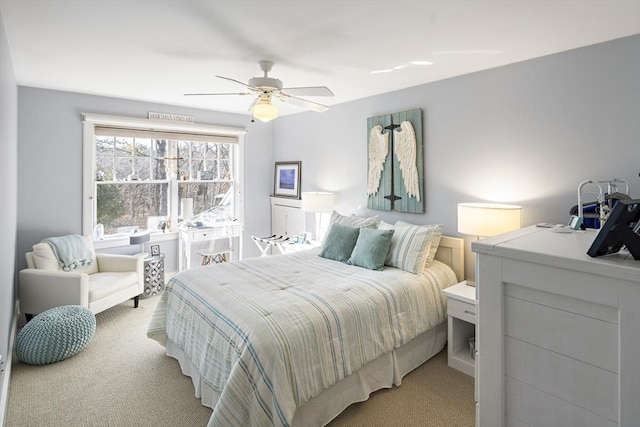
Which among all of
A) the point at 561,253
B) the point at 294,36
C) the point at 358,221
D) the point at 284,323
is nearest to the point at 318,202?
the point at 358,221

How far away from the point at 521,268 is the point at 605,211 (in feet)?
3.54

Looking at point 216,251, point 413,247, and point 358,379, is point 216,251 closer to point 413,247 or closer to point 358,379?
point 413,247

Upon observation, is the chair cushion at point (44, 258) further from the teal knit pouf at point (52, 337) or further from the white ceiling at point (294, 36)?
the white ceiling at point (294, 36)

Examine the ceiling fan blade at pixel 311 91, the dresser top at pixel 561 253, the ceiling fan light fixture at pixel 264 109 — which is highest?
the ceiling fan blade at pixel 311 91

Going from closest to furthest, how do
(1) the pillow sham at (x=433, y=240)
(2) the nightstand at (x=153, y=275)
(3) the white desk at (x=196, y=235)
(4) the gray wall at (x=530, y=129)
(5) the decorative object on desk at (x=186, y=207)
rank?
(4) the gray wall at (x=530, y=129)
(1) the pillow sham at (x=433, y=240)
(2) the nightstand at (x=153, y=275)
(3) the white desk at (x=196, y=235)
(5) the decorative object on desk at (x=186, y=207)

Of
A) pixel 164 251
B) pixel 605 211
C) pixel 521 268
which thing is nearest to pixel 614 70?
pixel 605 211

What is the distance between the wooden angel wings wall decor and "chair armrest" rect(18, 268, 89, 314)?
123 inches

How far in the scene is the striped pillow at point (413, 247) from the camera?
3113 mm

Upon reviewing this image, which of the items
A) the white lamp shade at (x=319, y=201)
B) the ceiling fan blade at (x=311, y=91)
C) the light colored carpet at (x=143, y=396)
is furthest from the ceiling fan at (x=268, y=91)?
the light colored carpet at (x=143, y=396)

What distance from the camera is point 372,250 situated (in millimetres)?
3205

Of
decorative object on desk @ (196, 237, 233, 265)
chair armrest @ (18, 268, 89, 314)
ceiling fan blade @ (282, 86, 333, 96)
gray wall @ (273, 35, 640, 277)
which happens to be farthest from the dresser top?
decorative object on desk @ (196, 237, 233, 265)

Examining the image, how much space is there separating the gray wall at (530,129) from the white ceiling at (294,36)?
166 millimetres

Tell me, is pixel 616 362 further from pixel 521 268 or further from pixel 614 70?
pixel 614 70

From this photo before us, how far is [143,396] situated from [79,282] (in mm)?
1409
